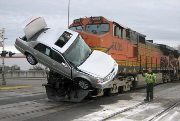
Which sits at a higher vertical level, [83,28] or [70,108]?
[83,28]

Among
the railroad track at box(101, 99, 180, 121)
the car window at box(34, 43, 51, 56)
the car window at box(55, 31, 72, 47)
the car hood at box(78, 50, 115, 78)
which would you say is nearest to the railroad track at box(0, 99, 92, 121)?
the car hood at box(78, 50, 115, 78)

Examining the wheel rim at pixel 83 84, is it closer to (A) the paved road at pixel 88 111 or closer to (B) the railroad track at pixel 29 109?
(A) the paved road at pixel 88 111

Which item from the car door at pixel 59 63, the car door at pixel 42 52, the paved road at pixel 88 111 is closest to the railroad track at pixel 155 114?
the paved road at pixel 88 111

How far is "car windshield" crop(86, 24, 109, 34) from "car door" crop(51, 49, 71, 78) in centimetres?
440

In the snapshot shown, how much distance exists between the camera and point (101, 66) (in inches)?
646

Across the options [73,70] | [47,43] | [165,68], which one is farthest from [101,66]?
[165,68]

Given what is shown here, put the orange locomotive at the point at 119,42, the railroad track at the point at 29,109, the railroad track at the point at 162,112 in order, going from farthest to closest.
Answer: the orange locomotive at the point at 119,42, the railroad track at the point at 162,112, the railroad track at the point at 29,109

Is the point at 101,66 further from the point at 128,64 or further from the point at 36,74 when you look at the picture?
the point at 36,74

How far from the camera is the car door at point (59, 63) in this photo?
1542 centimetres

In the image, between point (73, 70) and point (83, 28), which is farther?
point (83, 28)

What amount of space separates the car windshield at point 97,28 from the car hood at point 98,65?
95.9 inches

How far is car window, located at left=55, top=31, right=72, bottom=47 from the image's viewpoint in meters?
15.8

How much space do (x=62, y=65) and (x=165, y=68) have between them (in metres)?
23.2

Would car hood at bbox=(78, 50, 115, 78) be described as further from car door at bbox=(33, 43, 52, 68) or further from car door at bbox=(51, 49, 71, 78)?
car door at bbox=(33, 43, 52, 68)
